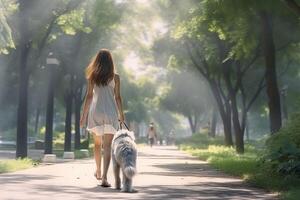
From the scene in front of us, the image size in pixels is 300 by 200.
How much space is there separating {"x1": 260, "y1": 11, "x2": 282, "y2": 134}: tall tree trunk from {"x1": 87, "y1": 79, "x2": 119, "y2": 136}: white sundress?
33.7 ft

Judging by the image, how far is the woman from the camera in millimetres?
10086

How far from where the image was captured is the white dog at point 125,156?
9109 millimetres

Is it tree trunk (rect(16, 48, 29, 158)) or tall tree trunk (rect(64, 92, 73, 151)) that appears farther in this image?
tall tree trunk (rect(64, 92, 73, 151))

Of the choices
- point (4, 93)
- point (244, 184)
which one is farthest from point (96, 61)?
point (4, 93)

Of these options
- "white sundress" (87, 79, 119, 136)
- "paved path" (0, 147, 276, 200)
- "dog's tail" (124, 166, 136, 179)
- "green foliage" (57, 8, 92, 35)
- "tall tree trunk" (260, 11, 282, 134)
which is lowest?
"paved path" (0, 147, 276, 200)

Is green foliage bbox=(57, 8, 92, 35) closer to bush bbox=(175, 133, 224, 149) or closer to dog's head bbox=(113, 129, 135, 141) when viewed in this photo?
dog's head bbox=(113, 129, 135, 141)

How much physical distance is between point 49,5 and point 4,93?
28.7 m

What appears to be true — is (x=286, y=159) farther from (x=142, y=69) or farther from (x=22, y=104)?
(x=142, y=69)

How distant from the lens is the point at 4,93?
164 feet

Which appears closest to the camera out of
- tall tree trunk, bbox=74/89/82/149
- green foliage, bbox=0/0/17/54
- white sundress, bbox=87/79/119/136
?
white sundress, bbox=87/79/119/136

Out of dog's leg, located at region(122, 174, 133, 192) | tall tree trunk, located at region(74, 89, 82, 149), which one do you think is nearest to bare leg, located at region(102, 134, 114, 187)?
dog's leg, located at region(122, 174, 133, 192)

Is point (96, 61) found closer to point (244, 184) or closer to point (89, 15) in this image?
point (244, 184)

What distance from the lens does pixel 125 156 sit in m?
9.21

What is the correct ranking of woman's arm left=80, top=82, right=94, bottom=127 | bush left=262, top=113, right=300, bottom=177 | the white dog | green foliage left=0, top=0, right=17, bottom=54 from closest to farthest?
the white dog, woman's arm left=80, top=82, right=94, bottom=127, bush left=262, top=113, right=300, bottom=177, green foliage left=0, top=0, right=17, bottom=54
